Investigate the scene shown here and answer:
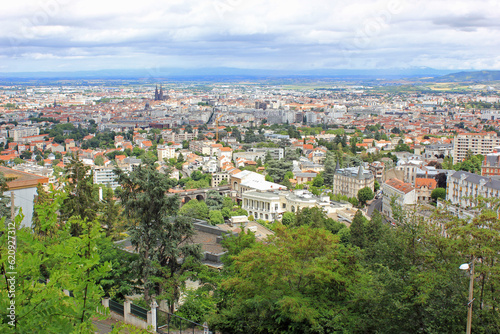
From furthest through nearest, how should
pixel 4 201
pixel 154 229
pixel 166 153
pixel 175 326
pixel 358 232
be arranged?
1. pixel 166 153
2. pixel 358 232
3. pixel 4 201
4. pixel 154 229
5. pixel 175 326

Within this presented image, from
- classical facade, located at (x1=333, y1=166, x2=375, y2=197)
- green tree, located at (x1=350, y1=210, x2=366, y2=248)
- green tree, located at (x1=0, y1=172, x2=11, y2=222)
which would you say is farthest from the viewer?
classical facade, located at (x1=333, y1=166, x2=375, y2=197)

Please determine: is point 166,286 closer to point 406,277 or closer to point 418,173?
point 406,277

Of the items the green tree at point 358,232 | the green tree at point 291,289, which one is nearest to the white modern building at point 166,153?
the green tree at point 358,232

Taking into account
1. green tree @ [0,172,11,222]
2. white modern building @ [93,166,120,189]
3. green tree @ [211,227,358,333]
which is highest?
green tree @ [0,172,11,222]

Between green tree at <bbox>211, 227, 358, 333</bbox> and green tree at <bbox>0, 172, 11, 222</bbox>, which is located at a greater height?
green tree at <bbox>0, 172, 11, 222</bbox>

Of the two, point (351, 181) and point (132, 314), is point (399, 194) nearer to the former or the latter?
point (351, 181)

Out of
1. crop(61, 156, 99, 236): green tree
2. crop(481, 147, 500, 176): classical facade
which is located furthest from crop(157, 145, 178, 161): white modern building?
crop(61, 156, 99, 236): green tree

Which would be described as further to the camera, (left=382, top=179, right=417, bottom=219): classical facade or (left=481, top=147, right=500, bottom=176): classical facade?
(left=481, top=147, right=500, bottom=176): classical facade

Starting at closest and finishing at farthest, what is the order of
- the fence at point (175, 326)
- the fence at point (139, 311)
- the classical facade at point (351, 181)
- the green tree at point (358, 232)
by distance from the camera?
the fence at point (175, 326) → the fence at point (139, 311) → the green tree at point (358, 232) → the classical facade at point (351, 181)

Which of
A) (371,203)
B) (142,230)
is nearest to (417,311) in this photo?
(142,230)

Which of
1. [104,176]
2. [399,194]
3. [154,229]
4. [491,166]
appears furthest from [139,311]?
[104,176]

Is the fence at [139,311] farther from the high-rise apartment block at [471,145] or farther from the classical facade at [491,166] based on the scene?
the high-rise apartment block at [471,145]

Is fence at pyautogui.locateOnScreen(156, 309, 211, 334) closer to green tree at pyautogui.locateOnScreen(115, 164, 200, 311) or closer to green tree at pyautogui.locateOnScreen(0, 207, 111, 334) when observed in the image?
green tree at pyautogui.locateOnScreen(115, 164, 200, 311)
